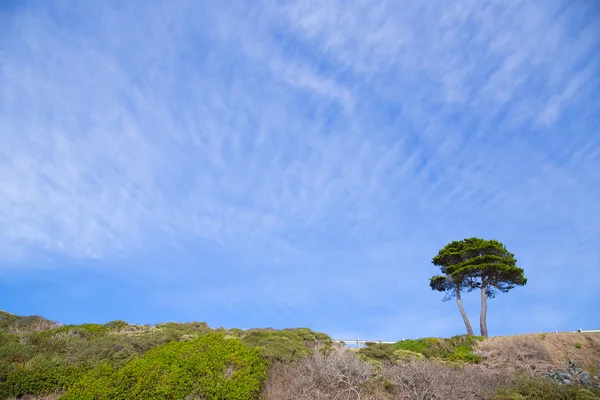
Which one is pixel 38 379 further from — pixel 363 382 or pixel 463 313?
pixel 463 313

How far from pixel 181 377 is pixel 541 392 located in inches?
333

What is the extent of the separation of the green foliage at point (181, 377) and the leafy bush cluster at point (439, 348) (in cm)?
809

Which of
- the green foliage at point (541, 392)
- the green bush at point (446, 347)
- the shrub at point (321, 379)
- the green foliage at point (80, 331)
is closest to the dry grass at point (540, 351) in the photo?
the green bush at point (446, 347)

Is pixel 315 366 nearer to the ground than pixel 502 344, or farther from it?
nearer to the ground

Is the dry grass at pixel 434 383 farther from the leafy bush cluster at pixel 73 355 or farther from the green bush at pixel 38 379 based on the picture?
the green bush at pixel 38 379

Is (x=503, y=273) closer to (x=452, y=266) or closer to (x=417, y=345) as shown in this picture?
(x=452, y=266)

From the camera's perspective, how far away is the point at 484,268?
1040 inches

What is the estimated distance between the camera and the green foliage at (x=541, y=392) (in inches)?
341

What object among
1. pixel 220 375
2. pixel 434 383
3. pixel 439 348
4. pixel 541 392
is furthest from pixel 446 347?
pixel 220 375

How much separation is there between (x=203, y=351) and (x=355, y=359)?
4.12 m

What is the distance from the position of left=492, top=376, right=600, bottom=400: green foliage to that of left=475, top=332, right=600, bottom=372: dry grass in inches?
287

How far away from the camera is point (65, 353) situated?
35.9 feet

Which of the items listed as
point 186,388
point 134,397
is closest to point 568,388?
point 186,388

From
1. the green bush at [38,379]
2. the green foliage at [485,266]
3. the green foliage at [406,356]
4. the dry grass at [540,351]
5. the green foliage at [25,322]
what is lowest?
the green bush at [38,379]
